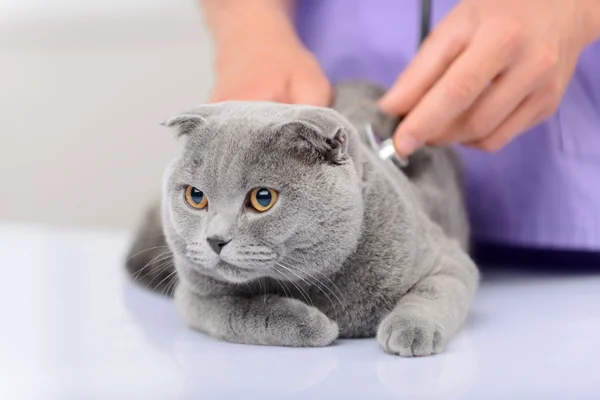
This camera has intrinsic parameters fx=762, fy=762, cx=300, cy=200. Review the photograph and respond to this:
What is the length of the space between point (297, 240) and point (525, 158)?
67cm

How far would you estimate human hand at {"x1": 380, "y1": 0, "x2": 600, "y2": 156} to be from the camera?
1.14 metres

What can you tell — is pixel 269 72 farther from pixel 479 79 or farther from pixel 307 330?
pixel 307 330

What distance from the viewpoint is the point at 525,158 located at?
4.62 feet

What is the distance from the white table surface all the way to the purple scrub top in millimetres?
125

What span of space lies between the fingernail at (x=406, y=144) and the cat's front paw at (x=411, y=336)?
34cm

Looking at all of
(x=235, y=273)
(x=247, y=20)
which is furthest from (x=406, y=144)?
(x=247, y=20)

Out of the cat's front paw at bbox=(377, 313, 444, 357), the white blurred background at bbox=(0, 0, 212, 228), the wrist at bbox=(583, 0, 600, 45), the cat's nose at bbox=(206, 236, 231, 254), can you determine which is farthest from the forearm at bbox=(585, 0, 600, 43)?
the white blurred background at bbox=(0, 0, 212, 228)

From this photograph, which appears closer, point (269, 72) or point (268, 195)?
point (268, 195)

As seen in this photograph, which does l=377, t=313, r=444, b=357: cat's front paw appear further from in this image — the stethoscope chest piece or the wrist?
the wrist

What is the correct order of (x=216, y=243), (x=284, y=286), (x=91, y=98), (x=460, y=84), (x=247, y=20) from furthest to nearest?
(x=91, y=98) → (x=247, y=20) → (x=460, y=84) → (x=284, y=286) → (x=216, y=243)

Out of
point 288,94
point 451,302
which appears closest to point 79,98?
point 288,94

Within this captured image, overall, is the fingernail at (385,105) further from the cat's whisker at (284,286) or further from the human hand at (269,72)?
the cat's whisker at (284,286)

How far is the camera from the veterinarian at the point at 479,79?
3.79ft

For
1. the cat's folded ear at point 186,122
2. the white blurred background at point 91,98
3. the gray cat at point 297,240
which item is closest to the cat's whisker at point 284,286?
the gray cat at point 297,240
